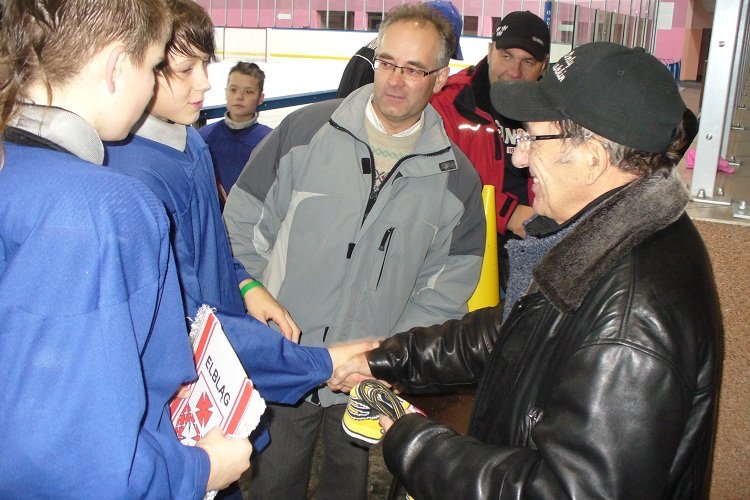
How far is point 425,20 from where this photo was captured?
266cm

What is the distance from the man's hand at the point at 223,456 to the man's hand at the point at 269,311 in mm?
1012

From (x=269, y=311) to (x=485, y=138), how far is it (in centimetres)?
150

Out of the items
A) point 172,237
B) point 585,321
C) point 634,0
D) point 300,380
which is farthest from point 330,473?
point 634,0

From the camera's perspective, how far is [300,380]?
83.1 inches

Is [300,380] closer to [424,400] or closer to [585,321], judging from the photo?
[585,321]

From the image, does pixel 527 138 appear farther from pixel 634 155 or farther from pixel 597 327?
pixel 597 327

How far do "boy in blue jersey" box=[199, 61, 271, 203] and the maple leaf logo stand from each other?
3.78 metres

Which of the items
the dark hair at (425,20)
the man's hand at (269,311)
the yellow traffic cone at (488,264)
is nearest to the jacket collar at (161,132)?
the man's hand at (269,311)

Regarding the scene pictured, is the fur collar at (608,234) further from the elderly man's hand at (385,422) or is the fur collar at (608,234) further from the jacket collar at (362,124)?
the jacket collar at (362,124)

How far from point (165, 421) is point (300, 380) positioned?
0.85 metres

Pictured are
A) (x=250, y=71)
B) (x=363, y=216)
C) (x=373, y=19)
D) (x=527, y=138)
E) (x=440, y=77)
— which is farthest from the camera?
(x=373, y=19)

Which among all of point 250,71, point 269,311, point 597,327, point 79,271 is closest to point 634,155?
point 597,327

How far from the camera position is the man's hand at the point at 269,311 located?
93.2 inches

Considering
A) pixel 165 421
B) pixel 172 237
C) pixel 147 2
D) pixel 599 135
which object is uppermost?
pixel 147 2
